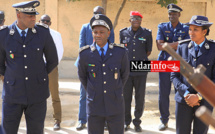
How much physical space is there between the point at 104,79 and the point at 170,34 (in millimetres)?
2885

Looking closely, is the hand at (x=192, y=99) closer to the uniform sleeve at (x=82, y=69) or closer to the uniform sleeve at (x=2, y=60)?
the uniform sleeve at (x=82, y=69)

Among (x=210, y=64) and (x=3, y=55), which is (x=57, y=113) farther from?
(x=210, y=64)

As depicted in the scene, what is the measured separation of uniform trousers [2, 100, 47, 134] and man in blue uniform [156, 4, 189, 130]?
9.79 feet

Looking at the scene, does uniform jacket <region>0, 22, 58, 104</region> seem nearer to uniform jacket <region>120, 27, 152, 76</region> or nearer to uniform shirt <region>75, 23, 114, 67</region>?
uniform shirt <region>75, 23, 114, 67</region>

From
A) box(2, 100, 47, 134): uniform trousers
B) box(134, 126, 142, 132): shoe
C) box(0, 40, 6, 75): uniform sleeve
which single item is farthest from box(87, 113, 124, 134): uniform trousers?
box(134, 126, 142, 132): shoe

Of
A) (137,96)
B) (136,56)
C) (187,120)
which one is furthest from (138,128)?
(187,120)

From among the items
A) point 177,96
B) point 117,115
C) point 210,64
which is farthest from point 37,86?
point 210,64

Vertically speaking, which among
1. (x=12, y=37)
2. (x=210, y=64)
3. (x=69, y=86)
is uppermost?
(x=12, y=37)

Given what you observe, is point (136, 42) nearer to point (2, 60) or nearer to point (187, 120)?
point (187, 120)

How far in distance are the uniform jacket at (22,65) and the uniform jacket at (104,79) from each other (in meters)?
0.58

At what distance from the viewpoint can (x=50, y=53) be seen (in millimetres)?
4406

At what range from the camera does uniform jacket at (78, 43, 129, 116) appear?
13.3ft

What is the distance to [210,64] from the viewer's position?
13.8 feet

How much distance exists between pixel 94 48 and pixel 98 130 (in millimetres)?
1069
